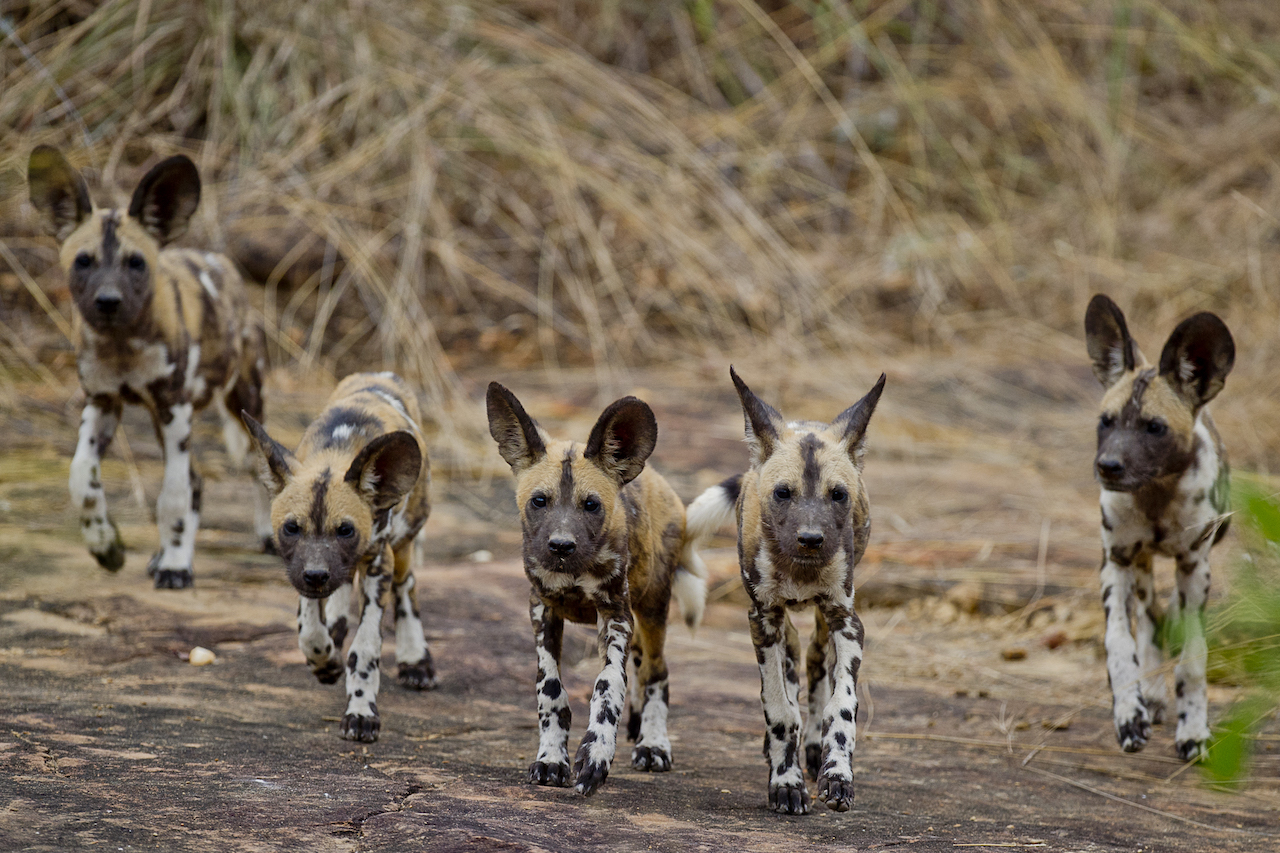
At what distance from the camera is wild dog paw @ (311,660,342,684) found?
4672mm

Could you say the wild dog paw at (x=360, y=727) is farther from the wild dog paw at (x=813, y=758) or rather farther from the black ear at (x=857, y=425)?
the black ear at (x=857, y=425)

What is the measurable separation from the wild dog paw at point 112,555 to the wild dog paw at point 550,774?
2609 mm

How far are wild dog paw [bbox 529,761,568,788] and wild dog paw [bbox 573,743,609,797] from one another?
0.24 feet

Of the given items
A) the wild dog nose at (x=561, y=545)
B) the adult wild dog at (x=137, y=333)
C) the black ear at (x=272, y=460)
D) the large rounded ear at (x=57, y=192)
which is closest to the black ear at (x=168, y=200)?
the adult wild dog at (x=137, y=333)

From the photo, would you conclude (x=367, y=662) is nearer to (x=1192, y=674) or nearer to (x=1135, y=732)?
(x=1135, y=732)

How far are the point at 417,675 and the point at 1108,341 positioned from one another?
3.01 m

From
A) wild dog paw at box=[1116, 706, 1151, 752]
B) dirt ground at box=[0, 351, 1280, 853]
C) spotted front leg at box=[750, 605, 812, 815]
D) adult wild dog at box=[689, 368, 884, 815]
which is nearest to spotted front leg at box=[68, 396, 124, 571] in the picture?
dirt ground at box=[0, 351, 1280, 853]

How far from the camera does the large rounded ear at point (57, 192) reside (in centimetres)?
574

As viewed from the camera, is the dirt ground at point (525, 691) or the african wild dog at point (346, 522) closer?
the dirt ground at point (525, 691)

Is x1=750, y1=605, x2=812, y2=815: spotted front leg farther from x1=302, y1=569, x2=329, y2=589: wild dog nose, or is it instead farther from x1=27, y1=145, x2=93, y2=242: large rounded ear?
x1=27, y1=145, x2=93, y2=242: large rounded ear

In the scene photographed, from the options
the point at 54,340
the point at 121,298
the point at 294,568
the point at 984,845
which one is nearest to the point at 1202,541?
the point at 984,845

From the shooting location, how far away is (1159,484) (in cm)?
509

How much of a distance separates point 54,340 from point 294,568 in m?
5.65

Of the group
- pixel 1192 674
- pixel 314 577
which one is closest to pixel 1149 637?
pixel 1192 674
